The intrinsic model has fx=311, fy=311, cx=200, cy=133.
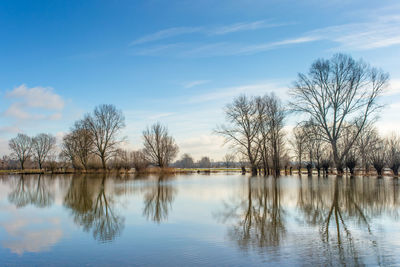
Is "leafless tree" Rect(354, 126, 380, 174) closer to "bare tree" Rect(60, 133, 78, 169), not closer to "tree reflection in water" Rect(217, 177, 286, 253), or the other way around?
"tree reflection in water" Rect(217, 177, 286, 253)

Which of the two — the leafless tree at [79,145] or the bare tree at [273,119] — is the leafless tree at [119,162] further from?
the bare tree at [273,119]

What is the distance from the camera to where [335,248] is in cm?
623

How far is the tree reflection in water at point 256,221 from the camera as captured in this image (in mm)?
6988

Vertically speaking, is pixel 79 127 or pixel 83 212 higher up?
pixel 79 127

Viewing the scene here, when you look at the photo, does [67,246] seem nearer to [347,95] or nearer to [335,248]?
[335,248]

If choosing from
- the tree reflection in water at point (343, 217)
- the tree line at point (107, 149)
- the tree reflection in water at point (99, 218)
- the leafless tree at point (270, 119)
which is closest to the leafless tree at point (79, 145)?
the tree line at point (107, 149)

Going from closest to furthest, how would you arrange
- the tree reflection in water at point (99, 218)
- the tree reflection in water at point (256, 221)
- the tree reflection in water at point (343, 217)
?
the tree reflection in water at point (343, 217) → the tree reflection in water at point (256, 221) → the tree reflection in water at point (99, 218)

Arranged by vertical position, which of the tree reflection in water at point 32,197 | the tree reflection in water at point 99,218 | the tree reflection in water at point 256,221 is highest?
the tree reflection in water at point 256,221

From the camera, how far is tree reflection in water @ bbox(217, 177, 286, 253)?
22.9ft

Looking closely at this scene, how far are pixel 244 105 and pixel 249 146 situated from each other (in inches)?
223

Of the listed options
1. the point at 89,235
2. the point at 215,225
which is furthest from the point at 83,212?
the point at 215,225

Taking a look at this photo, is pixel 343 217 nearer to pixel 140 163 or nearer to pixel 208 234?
pixel 208 234

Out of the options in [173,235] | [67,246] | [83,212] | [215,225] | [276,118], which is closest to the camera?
[67,246]

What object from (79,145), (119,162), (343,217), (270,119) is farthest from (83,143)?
(343,217)
